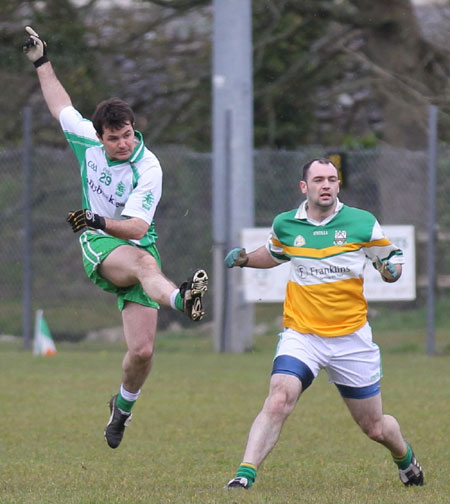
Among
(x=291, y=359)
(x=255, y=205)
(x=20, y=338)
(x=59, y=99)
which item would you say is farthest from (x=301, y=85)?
(x=291, y=359)

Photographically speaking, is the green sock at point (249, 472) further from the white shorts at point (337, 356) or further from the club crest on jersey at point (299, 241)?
the club crest on jersey at point (299, 241)

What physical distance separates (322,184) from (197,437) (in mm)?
3032

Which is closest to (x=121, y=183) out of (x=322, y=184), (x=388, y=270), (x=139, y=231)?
(x=139, y=231)

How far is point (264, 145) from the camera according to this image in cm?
2278

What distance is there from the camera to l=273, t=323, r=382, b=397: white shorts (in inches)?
252

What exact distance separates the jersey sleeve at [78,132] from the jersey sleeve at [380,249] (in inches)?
76.7

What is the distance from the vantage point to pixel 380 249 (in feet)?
21.5

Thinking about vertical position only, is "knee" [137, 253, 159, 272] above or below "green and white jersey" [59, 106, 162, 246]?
below

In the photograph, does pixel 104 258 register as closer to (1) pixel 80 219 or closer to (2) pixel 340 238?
(1) pixel 80 219

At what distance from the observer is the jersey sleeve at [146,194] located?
23.0ft

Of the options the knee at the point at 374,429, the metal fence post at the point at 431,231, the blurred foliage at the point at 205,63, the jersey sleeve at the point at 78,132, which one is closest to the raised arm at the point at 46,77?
the jersey sleeve at the point at 78,132

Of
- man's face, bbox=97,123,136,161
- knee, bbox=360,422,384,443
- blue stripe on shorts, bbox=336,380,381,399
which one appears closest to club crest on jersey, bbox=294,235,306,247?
blue stripe on shorts, bbox=336,380,381,399

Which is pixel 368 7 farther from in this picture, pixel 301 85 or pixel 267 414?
pixel 267 414

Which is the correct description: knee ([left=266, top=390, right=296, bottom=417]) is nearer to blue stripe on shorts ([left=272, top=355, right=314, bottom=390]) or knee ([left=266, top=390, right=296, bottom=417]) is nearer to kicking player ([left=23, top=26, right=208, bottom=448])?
blue stripe on shorts ([left=272, top=355, right=314, bottom=390])
